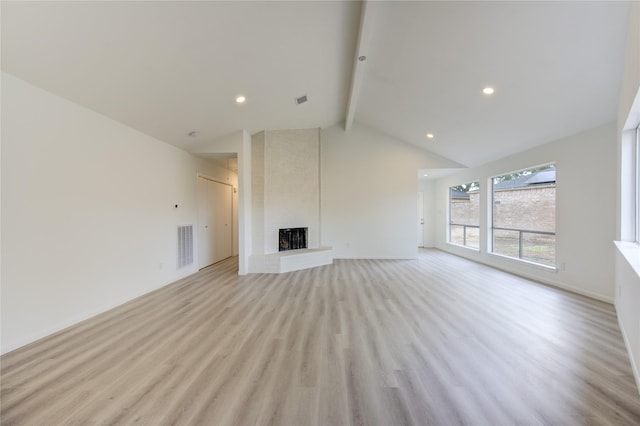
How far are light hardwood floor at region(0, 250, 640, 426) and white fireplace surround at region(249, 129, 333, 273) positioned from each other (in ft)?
6.35

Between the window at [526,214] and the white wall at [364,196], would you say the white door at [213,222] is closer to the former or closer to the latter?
the white wall at [364,196]

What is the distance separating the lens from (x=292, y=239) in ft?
20.1

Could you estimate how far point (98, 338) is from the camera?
2.54m

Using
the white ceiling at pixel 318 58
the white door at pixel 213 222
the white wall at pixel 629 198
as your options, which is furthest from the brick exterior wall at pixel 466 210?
the white door at pixel 213 222

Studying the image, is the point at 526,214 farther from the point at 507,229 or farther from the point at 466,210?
the point at 466,210

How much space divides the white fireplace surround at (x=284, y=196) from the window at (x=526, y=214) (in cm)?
399

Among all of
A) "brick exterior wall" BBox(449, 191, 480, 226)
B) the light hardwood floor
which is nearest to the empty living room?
the light hardwood floor

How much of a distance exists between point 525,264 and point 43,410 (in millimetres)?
6652

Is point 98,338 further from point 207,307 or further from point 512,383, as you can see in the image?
point 512,383

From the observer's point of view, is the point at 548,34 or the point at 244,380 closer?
the point at 244,380

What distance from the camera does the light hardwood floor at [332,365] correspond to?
1.59m

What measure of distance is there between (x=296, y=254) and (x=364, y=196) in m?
2.50

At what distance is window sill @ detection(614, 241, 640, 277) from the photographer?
195 cm

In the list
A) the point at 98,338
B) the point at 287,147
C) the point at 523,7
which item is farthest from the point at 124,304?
the point at 523,7
